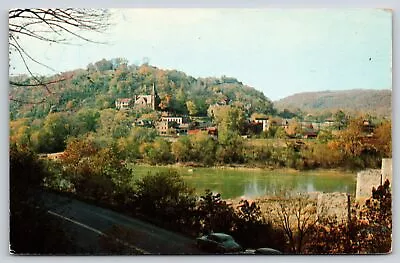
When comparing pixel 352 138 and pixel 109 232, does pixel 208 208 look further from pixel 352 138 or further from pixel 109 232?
pixel 352 138

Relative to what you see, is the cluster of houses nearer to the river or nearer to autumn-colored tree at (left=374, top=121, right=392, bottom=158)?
autumn-colored tree at (left=374, top=121, right=392, bottom=158)

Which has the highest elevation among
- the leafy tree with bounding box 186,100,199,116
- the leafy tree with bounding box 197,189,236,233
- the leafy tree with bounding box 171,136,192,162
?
the leafy tree with bounding box 186,100,199,116

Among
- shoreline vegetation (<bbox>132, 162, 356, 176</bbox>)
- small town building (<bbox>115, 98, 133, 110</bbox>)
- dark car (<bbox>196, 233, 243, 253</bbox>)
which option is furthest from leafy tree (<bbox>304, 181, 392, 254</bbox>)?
small town building (<bbox>115, 98, 133, 110</bbox>)

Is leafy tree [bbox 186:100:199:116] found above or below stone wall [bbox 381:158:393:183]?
above

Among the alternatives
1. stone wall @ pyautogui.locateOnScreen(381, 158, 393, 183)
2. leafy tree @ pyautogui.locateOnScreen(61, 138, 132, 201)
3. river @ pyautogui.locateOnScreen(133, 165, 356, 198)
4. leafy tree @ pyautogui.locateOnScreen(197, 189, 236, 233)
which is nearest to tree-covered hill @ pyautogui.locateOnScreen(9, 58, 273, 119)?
leafy tree @ pyautogui.locateOnScreen(61, 138, 132, 201)

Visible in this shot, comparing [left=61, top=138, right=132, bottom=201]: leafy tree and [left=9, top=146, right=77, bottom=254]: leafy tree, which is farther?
[left=61, top=138, right=132, bottom=201]: leafy tree
